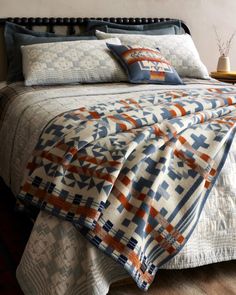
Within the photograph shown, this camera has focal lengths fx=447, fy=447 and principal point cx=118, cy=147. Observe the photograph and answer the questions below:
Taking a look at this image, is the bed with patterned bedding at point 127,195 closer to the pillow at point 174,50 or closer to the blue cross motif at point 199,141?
the blue cross motif at point 199,141

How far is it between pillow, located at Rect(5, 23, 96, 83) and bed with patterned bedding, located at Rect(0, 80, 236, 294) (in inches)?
48.1

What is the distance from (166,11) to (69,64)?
1.44 meters

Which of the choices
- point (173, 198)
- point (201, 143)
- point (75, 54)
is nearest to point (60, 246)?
point (173, 198)

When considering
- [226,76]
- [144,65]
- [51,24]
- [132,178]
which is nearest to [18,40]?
[51,24]

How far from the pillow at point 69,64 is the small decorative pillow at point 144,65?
0.24ft

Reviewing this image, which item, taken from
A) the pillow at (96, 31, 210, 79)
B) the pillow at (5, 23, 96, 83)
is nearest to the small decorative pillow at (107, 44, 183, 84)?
the pillow at (96, 31, 210, 79)

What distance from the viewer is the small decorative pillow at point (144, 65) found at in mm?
2809

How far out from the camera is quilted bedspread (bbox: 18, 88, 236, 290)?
148 centimetres

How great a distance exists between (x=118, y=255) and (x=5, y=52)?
2258 millimetres

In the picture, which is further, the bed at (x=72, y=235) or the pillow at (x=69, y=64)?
the pillow at (x=69, y=64)

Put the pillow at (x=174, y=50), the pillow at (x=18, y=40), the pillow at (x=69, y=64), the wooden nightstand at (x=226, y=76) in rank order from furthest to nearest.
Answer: the wooden nightstand at (x=226, y=76), the pillow at (x=174, y=50), the pillow at (x=18, y=40), the pillow at (x=69, y=64)

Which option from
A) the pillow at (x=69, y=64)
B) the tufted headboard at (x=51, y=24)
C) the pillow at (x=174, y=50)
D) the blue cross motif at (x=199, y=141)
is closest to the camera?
the blue cross motif at (x=199, y=141)

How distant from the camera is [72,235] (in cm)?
148

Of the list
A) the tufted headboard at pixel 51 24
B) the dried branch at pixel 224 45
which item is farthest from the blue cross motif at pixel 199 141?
the dried branch at pixel 224 45
